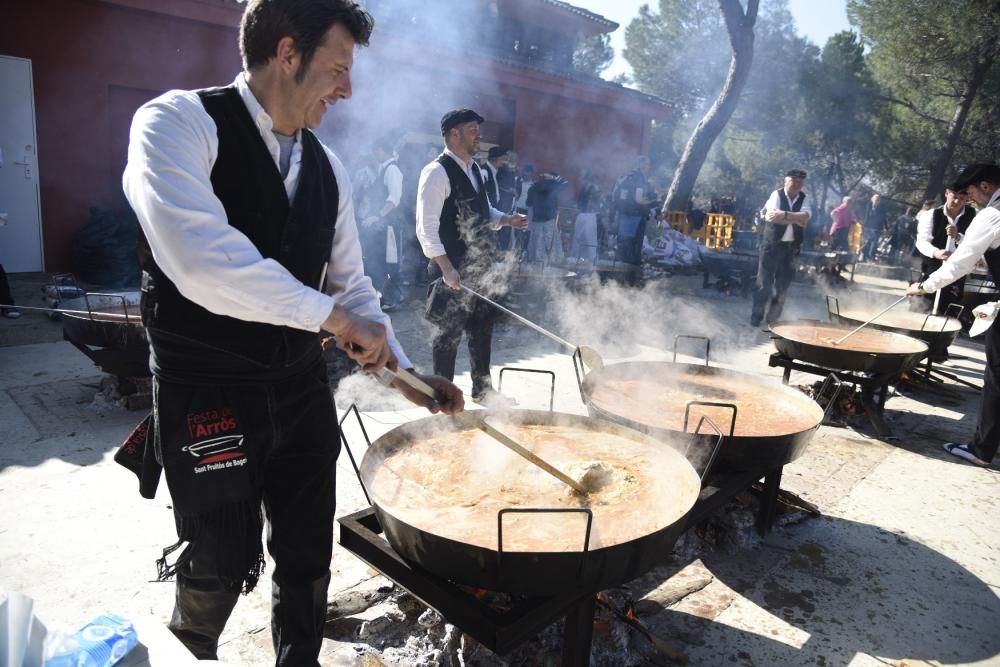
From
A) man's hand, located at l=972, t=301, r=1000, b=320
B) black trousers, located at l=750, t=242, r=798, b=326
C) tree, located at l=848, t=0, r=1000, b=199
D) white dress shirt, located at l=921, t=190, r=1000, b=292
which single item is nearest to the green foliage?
tree, located at l=848, t=0, r=1000, b=199

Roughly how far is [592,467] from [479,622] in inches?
29.0

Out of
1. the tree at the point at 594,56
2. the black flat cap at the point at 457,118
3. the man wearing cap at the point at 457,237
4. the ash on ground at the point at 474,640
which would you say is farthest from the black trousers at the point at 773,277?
the tree at the point at 594,56

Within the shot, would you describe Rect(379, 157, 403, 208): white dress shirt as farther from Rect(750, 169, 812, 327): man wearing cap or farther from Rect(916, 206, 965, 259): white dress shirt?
Rect(916, 206, 965, 259): white dress shirt

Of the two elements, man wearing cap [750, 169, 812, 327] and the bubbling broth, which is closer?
the bubbling broth

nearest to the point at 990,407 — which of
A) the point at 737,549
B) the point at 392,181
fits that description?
the point at 737,549

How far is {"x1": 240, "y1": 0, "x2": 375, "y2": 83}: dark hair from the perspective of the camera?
1.76 meters

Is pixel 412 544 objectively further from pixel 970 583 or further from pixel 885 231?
pixel 885 231

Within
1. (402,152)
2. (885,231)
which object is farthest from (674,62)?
(402,152)

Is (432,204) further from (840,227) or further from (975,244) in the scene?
(840,227)

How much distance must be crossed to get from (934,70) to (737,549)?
73.6 ft

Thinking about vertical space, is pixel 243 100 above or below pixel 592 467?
above

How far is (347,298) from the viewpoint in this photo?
2.30 meters

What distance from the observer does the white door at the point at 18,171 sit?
29.1 ft

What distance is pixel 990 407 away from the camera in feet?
15.4
